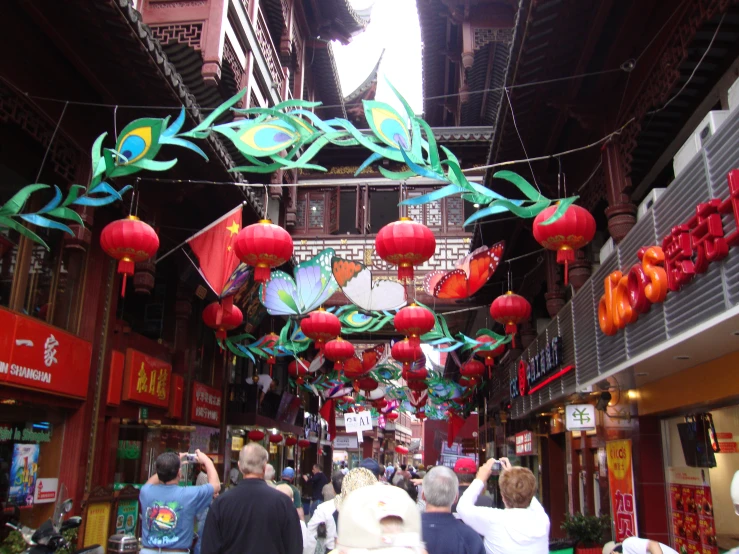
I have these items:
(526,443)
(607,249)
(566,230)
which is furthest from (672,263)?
(526,443)

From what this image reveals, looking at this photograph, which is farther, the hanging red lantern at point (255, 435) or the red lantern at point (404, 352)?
the hanging red lantern at point (255, 435)

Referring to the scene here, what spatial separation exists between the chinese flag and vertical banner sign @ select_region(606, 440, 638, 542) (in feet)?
19.3

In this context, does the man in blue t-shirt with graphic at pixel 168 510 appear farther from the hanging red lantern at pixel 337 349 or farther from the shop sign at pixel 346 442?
the shop sign at pixel 346 442

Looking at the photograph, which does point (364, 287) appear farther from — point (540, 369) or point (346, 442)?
point (346, 442)

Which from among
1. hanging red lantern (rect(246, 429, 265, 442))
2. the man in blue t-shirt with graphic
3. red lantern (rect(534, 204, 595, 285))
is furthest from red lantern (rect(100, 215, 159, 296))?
hanging red lantern (rect(246, 429, 265, 442))

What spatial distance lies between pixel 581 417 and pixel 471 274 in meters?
2.94

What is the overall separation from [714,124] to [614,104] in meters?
2.64

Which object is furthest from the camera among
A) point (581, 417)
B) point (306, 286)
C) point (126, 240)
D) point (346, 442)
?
point (346, 442)

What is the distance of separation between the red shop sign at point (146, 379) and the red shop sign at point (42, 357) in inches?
39.2

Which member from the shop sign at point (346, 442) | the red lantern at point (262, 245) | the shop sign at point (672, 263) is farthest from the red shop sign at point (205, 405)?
the shop sign at point (346, 442)

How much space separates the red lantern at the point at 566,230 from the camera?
20.4ft

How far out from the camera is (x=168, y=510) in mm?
4668

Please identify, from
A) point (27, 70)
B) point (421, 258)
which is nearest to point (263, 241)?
point (421, 258)

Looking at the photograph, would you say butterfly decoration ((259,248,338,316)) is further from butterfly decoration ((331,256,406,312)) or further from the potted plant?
the potted plant
